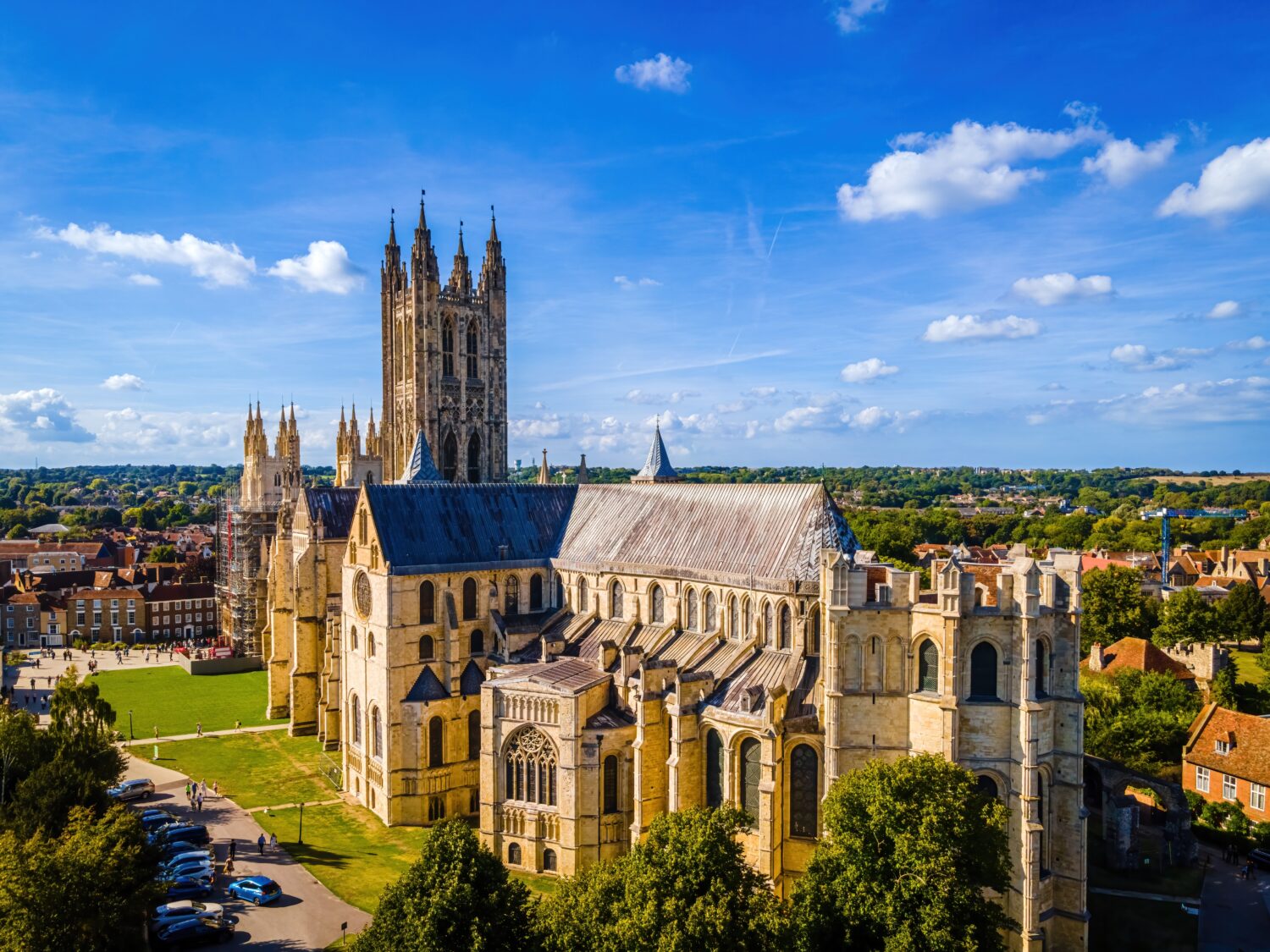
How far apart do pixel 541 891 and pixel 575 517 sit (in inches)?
923

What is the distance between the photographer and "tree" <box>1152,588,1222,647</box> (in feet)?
269

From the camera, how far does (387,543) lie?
49500 millimetres

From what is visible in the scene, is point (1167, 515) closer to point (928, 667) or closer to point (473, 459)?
point (473, 459)

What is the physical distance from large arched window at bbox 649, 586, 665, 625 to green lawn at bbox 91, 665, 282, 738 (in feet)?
116

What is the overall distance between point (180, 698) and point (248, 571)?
17.1 metres

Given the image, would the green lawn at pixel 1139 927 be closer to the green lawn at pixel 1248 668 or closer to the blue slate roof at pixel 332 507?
A: the green lawn at pixel 1248 668

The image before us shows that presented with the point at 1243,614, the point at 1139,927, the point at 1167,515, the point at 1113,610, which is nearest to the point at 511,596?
the point at 1139,927

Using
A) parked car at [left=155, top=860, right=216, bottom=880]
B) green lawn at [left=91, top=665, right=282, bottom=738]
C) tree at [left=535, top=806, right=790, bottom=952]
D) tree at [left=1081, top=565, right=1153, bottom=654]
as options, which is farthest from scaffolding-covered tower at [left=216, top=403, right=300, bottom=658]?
tree at [left=1081, top=565, right=1153, bottom=654]

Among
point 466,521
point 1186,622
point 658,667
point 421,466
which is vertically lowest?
point 1186,622

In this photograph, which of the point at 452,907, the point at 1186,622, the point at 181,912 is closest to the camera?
the point at 452,907

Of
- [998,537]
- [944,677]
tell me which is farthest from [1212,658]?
[998,537]

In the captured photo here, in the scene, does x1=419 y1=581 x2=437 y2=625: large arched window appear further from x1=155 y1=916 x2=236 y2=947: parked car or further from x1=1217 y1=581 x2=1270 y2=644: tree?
x1=1217 y1=581 x2=1270 y2=644: tree

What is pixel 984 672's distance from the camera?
34219 mm

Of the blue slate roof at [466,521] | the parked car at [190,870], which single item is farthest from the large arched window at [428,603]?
the parked car at [190,870]
